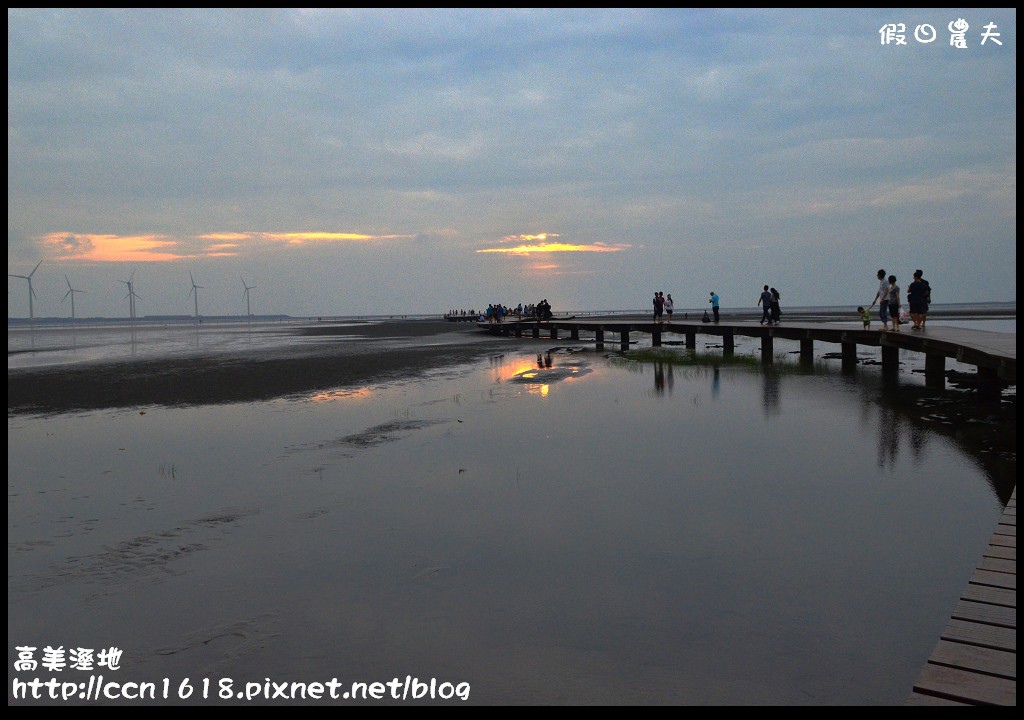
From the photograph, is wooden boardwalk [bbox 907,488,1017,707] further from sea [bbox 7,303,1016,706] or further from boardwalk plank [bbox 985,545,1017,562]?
sea [bbox 7,303,1016,706]

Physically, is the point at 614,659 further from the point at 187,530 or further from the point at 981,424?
the point at 981,424

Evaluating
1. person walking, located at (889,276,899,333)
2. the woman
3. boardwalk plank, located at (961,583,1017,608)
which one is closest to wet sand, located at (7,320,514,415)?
the woman

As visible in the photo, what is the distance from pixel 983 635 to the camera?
416cm

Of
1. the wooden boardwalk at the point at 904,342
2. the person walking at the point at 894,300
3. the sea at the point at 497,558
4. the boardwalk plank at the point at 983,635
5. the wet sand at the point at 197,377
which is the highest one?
the person walking at the point at 894,300

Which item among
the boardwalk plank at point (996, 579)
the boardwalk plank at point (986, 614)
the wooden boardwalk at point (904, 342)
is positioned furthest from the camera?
the wooden boardwalk at point (904, 342)

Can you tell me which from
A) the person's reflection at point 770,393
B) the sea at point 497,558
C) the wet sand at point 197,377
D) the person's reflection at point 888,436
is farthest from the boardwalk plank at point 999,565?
the wet sand at point 197,377

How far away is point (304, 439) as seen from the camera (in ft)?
43.1

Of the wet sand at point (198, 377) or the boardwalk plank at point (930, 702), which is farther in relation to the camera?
the wet sand at point (198, 377)

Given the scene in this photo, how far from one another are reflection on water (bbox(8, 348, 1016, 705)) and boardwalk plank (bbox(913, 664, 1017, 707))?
0.86 m

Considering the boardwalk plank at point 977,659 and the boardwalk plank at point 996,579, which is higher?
the boardwalk plank at point 996,579

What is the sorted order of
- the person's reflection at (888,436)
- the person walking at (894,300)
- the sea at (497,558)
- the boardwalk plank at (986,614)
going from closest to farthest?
1. the boardwalk plank at (986,614)
2. the sea at (497,558)
3. the person's reflection at (888,436)
4. the person walking at (894,300)

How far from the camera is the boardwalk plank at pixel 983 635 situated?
4.05 m

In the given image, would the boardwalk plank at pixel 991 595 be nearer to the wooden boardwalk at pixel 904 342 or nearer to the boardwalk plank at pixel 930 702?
the boardwalk plank at pixel 930 702

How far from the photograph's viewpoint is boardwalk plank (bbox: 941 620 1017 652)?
13.3 ft
